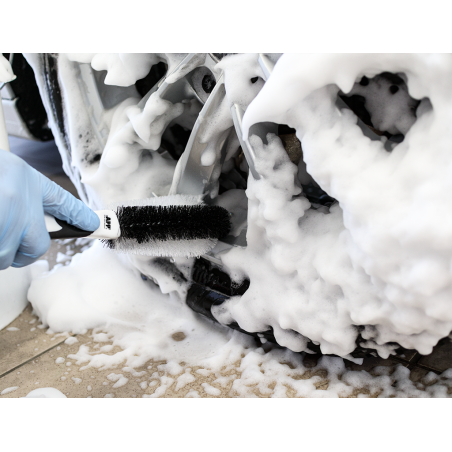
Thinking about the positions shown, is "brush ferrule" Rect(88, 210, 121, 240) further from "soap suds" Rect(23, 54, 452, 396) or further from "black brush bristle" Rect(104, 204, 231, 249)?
"soap suds" Rect(23, 54, 452, 396)

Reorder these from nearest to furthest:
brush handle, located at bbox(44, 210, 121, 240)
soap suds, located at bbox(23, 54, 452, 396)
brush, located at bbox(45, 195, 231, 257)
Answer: soap suds, located at bbox(23, 54, 452, 396), brush handle, located at bbox(44, 210, 121, 240), brush, located at bbox(45, 195, 231, 257)

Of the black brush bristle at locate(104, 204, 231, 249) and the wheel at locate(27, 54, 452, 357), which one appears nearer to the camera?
the wheel at locate(27, 54, 452, 357)

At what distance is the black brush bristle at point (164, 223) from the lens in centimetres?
101

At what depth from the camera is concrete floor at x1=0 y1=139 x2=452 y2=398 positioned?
3.06 feet

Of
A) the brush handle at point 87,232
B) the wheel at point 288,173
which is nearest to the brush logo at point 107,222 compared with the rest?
the brush handle at point 87,232

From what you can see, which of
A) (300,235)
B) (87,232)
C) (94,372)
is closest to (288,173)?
(300,235)

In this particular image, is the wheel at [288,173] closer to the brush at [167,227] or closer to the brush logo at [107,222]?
the brush at [167,227]

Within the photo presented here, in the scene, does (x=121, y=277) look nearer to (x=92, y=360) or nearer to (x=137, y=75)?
(x=92, y=360)

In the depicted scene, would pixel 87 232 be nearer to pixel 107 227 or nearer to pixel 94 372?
pixel 107 227

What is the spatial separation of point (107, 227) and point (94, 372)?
12.8 inches

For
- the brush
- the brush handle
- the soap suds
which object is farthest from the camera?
the brush

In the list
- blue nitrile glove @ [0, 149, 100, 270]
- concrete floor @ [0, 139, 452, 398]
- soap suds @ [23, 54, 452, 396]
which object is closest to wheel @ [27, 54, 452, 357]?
soap suds @ [23, 54, 452, 396]

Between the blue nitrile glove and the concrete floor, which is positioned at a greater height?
the blue nitrile glove

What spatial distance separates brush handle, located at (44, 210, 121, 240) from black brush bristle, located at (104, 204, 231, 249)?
0.03 meters
